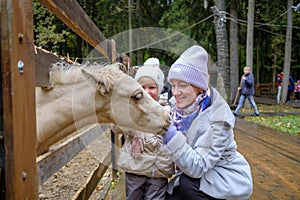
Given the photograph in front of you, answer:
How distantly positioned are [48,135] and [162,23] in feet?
52.0

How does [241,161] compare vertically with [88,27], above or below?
below

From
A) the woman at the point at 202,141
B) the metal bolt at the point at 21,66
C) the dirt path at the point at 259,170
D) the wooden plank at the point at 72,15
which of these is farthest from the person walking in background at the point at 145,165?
the metal bolt at the point at 21,66

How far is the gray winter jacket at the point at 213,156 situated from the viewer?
1455mm

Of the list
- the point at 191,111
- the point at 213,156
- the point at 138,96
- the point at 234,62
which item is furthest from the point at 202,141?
the point at 234,62

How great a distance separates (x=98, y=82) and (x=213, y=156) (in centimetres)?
82

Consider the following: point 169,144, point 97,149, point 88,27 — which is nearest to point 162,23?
point 97,149

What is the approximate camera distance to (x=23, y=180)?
78 centimetres

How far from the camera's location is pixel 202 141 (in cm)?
150

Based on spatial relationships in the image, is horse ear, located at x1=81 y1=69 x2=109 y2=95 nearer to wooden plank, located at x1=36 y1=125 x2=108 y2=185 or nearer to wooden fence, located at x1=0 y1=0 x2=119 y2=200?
wooden plank, located at x1=36 y1=125 x2=108 y2=185

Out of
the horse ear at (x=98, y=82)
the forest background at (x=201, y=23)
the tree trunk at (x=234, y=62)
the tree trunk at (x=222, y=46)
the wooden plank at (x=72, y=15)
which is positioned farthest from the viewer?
the tree trunk at (x=234, y=62)

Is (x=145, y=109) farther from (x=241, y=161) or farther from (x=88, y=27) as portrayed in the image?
(x=88, y=27)

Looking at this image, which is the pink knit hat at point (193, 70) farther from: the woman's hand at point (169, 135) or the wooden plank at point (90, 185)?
the wooden plank at point (90, 185)

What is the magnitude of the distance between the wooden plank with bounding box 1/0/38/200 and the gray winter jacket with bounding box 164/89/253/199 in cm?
80

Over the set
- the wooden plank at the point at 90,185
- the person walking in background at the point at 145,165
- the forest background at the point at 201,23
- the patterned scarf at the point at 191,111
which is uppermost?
Answer: the forest background at the point at 201,23
